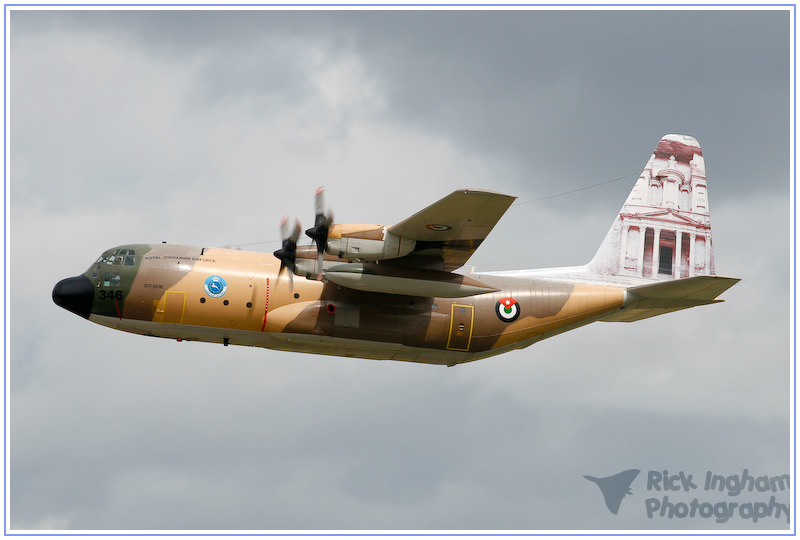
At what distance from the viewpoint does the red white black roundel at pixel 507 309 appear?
33969 millimetres

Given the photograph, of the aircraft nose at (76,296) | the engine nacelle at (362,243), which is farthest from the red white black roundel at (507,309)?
the aircraft nose at (76,296)

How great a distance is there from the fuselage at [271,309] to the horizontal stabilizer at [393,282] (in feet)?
3.18

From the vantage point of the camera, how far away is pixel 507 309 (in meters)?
34.1

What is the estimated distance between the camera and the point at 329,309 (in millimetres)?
32594

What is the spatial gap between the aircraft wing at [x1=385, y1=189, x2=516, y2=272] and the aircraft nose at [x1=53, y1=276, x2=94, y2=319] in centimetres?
860

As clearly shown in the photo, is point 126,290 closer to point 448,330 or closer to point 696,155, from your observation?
point 448,330

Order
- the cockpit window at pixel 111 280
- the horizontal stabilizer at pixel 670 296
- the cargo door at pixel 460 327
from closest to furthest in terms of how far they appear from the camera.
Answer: the cockpit window at pixel 111 280 < the horizontal stabilizer at pixel 670 296 < the cargo door at pixel 460 327

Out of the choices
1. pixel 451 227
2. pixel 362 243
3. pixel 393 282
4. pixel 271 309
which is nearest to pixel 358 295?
pixel 393 282

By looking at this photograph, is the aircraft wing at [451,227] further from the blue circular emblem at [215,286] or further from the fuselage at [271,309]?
the blue circular emblem at [215,286]

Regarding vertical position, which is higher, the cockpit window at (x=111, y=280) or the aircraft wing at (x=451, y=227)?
the aircraft wing at (x=451, y=227)

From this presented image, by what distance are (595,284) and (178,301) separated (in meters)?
13.0

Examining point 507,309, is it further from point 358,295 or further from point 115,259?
point 115,259

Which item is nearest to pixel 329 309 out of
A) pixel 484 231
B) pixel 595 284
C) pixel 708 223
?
pixel 484 231

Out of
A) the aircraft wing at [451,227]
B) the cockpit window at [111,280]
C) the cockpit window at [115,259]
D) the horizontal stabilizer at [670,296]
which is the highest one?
the aircraft wing at [451,227]
